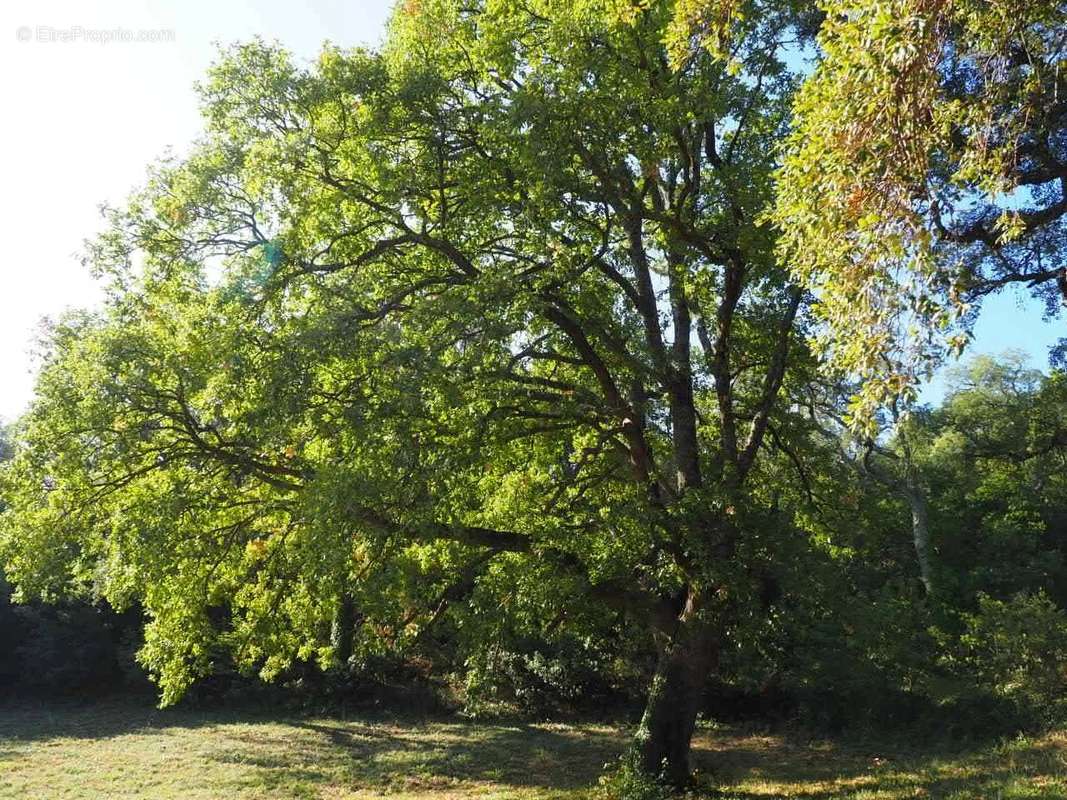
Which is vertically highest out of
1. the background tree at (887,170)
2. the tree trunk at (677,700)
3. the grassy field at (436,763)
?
the background tree at (887,170)

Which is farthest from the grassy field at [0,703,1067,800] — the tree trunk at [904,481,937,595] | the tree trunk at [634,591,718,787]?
the tree trunk at [904,481,937,595]

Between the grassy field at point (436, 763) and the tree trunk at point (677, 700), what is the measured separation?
25.7 inches

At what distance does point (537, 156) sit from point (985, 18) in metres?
4.42

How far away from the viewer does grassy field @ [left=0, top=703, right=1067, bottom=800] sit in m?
11.0

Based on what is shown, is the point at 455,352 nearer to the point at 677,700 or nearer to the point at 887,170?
the point at 887,170

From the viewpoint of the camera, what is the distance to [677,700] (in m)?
10.9

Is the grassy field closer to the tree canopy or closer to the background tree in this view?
the tree canopy

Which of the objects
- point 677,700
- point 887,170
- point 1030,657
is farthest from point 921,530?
point 887,170

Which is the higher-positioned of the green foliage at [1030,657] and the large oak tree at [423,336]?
the large oak tree at [423,336]

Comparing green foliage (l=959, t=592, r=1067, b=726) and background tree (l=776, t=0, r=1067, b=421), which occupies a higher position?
background tree (l=776, t=0, r=1067, b=421)

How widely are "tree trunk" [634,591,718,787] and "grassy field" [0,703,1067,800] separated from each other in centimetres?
65

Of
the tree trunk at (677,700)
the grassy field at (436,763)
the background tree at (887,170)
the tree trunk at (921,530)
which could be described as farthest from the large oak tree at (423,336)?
the tree trunk at (921,530)

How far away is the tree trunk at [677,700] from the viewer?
10.7 m

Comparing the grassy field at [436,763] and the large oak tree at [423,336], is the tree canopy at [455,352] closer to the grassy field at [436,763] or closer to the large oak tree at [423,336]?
the large oak tree at [423,336]
